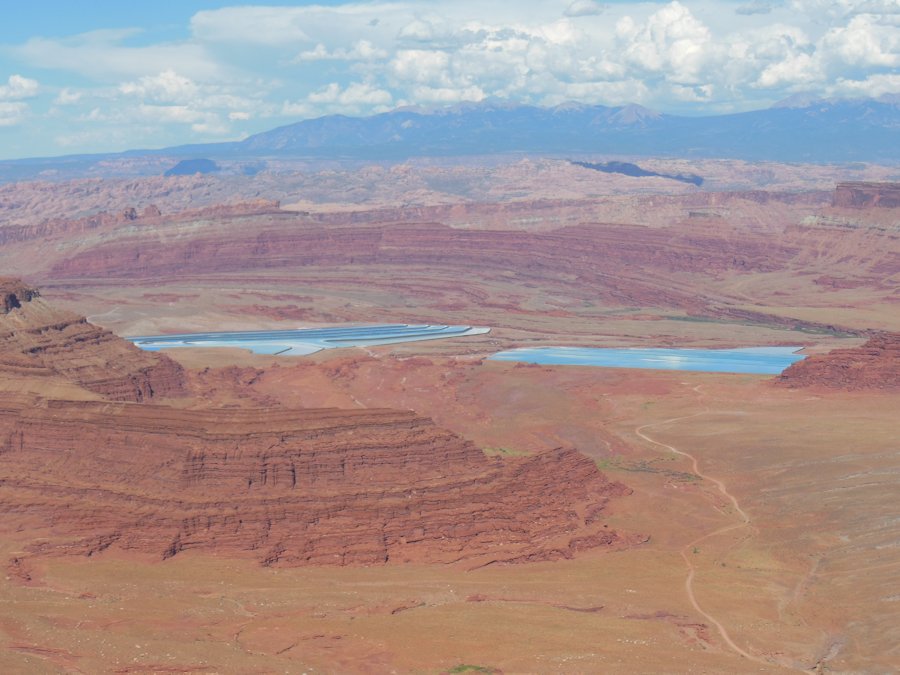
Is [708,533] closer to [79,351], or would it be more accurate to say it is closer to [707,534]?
[707,534]

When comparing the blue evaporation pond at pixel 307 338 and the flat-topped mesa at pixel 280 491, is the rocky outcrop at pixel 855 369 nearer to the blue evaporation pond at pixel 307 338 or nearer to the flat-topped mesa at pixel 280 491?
the flat-topped mesa at pixel 280 491

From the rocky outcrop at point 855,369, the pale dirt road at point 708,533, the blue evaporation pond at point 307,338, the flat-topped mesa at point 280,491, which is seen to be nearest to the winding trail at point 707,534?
the pale dirt road at point 708,533

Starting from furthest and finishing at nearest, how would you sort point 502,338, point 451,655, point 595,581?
point 502,338 → point 595,581 → point 451,655

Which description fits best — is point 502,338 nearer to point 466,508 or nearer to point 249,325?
point 249,325

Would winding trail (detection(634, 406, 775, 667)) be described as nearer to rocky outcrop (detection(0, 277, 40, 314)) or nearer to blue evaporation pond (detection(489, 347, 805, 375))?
blue evaporation pond (detection(489, 347, 805, 375))

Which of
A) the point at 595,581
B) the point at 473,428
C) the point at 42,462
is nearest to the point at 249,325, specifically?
the point at 473,428

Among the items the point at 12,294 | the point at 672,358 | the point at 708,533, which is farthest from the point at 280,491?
the point at 672,358

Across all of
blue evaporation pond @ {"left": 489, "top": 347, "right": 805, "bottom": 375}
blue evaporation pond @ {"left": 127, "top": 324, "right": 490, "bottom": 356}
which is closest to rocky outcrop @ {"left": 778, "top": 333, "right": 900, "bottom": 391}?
blue evaporation pond @ {"left": 489, "top": 347, "right": 805, "bottom": 375}
